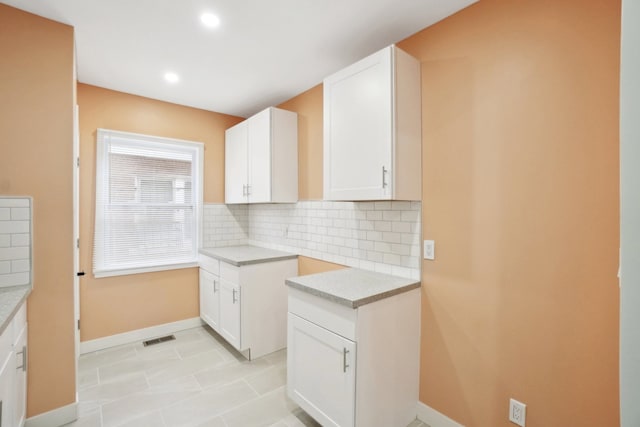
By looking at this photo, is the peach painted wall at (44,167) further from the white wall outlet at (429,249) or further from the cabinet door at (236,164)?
the white wall outlet at (429,249)

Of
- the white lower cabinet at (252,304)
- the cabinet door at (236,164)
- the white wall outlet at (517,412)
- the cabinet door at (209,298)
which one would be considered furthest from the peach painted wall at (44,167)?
the white wall outlet at (517,412)

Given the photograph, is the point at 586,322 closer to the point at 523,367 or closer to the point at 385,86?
the point at 523,367

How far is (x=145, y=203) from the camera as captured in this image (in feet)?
10.7

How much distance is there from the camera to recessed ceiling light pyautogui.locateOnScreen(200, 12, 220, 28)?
1.88 m

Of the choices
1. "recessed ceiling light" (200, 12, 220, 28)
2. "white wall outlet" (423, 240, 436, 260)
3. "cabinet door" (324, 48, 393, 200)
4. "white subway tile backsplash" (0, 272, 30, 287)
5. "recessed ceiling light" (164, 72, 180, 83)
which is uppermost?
"recessed ceiling light" (164, 72, 180, 83)

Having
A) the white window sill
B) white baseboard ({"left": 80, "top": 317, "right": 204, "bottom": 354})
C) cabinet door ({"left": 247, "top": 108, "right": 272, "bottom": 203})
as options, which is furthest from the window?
cabinet door ({"left": 247, "top": 108, "right": 272, "bottom": 203})

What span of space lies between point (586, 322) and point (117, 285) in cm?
367

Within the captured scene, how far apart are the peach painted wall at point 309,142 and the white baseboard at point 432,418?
1.83 meters

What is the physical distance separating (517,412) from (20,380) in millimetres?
2704

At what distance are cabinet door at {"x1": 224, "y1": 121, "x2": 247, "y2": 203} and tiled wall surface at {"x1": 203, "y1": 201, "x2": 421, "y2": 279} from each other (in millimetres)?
319

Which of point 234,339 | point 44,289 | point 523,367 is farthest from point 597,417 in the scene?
point 44,289

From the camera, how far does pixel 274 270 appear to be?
118 inches

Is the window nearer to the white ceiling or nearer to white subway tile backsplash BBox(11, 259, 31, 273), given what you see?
the white ceiling

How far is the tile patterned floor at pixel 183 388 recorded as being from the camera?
2049 millimetres
